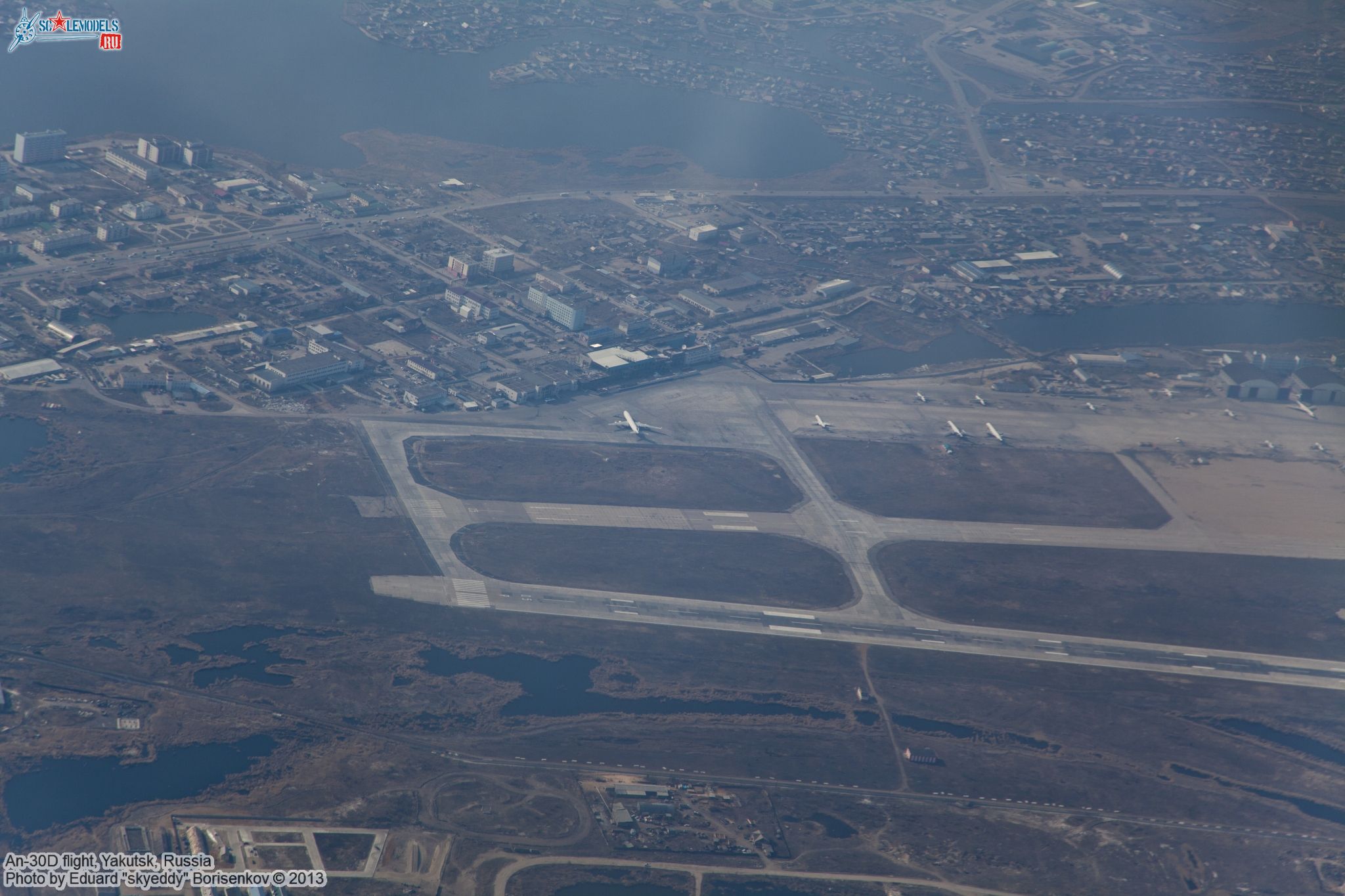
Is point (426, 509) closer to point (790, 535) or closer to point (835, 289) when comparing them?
point (790, 535)

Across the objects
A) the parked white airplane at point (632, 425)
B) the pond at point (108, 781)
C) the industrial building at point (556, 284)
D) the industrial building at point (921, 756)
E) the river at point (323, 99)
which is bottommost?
the pond at point (108, 781)

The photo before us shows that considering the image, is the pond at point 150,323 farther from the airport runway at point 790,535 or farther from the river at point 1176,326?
the river at point 1176,326

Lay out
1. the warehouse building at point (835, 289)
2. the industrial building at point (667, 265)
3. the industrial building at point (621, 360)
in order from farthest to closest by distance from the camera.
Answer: the warehouse building at point (835, 289) < the industrial building at point (667, 265) < the industrial building at point (621, 360)

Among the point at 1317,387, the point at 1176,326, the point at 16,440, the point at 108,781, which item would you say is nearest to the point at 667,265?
the point at 1176,326

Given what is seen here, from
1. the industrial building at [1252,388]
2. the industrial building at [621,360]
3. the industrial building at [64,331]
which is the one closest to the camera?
the industrial building at [64,331]

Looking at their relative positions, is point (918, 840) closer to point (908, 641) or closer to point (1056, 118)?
point (908, 641)

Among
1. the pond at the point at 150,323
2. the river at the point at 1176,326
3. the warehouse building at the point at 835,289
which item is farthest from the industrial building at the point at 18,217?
the river at the point at 1176,326
